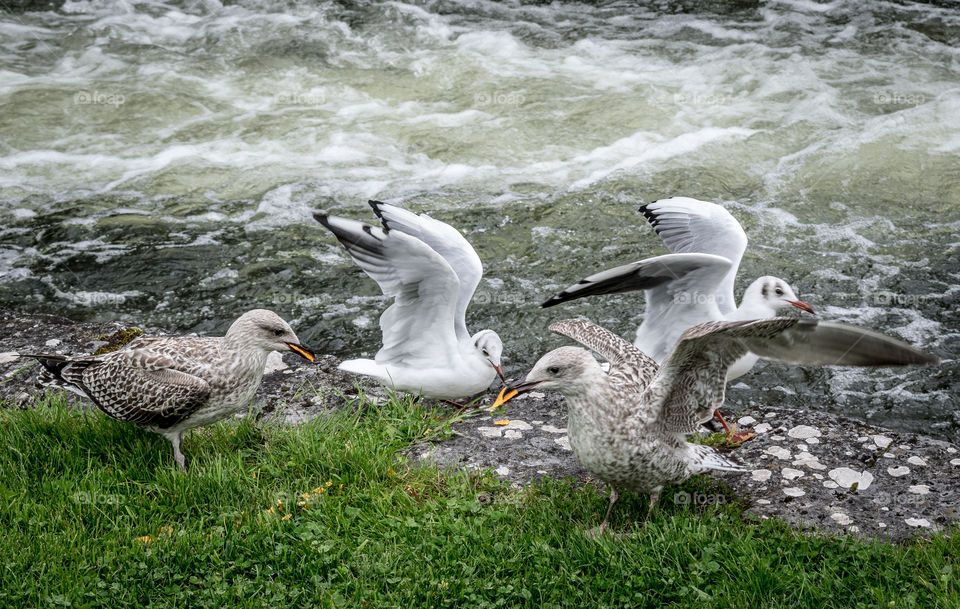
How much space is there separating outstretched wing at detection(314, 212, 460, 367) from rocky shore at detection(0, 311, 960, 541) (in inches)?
16.5

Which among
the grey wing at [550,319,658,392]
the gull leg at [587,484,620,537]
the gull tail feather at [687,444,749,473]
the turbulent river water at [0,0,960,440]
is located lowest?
the turbulent river water at [0,0,960,440]

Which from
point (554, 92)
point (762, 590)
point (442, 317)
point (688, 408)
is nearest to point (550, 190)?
point (554, 92)

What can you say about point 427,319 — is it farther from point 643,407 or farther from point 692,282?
point 643,407

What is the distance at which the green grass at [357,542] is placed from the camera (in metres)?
3.51

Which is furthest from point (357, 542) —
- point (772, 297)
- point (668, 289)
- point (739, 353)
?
point (772, 297)

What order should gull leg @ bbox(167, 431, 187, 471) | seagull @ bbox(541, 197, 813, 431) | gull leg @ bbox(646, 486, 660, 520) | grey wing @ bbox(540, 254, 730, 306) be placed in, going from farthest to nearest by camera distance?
seagull @ bbox(541, 197, 813, 431) → grey wing @ bbox(540, 254, 730, 306) → gull leg @ bbox(167, 431, 187, 471) → gull leg @ bbox(646, 486, 660, 520)

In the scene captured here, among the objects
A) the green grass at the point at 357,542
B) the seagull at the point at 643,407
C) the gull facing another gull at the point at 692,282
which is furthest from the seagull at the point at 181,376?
the gull facing another gull at the point at 692,282

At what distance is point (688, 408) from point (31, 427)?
10.7 feet

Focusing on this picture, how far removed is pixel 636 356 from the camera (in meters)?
4.46

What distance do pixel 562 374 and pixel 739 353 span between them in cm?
73

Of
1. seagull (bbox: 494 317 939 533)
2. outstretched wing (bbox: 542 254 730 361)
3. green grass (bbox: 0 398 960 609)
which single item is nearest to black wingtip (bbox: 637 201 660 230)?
outstretched wing (bbox: 542 254 730 361)

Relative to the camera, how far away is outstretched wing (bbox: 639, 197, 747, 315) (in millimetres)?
5398

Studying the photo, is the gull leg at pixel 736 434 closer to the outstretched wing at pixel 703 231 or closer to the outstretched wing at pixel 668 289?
the outstretched wing at pixel 668 289

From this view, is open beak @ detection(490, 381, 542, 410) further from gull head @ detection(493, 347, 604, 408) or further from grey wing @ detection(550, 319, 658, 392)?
grey wing @ detection(550, 319, 658, 392)
